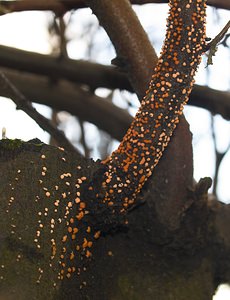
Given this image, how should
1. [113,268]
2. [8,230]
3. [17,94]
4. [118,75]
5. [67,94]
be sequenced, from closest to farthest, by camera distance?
1. [8,230]
2. [113,268]
3. [17,94]
4. [118,75]
5. [67,94]

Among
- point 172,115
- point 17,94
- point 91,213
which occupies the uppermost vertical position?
point 17,94

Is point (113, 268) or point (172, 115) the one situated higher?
point (172, 115)

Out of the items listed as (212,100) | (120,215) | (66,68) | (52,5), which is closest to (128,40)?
(52,5)

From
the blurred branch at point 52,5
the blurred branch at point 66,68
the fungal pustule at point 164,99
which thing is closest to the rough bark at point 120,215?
the fungal pustule at point 164,99

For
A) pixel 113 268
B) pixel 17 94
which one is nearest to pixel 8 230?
pixel 113 268

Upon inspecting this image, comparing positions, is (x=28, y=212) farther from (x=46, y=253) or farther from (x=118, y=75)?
(x=118, y=75)

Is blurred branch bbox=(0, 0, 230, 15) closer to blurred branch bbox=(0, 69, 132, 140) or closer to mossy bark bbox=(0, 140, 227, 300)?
mossy bark bbox=(0, 140, 227, 300)
